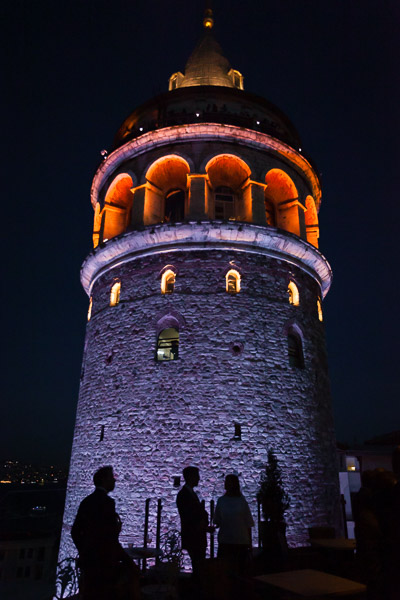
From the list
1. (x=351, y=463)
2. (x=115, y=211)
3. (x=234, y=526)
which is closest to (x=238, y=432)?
(x=234, y=526)

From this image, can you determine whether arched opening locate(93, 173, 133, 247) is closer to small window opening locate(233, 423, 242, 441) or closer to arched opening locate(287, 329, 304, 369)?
arched opening locate(287, 329, 304, 369)

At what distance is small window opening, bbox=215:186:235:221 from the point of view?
48.0 ft

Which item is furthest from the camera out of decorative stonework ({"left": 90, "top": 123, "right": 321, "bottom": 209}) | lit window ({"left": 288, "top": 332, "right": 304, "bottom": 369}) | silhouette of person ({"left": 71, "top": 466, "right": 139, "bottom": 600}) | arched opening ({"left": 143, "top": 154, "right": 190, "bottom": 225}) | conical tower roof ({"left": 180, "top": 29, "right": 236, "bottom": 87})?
conical tower roof ({"left": 180, "top": 29, "right": 236, "bottom": 87})

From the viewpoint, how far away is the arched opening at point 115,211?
50.9 ft

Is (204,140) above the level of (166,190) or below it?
above

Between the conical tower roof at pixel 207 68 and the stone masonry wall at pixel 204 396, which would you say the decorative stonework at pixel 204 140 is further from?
the conical tower roof at pixel 207 68

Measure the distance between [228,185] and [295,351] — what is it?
6.22m

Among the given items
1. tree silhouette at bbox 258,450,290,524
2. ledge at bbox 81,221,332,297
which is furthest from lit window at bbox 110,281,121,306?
tree silhouette at bbox 258,450,290,524

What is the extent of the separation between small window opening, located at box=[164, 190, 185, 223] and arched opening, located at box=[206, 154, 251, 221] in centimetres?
132

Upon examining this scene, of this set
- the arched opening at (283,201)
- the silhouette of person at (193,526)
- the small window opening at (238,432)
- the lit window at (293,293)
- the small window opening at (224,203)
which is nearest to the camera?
the silhouette of person at (193,526)

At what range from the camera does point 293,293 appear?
1373cm

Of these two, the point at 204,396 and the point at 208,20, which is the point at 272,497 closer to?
the point at 204,396

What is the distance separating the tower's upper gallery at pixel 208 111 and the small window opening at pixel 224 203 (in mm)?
2191

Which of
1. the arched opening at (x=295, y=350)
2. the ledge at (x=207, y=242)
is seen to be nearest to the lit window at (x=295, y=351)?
the arched opening at (x=295, y=350)
